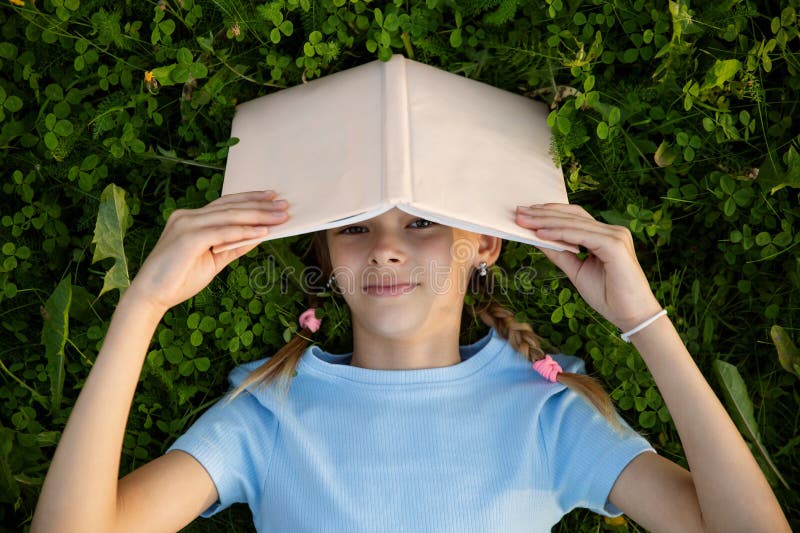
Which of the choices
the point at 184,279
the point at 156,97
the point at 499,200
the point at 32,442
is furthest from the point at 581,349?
the point at 32,442

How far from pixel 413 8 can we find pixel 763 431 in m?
1.58

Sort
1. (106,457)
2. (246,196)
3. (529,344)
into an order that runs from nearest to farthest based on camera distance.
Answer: (106,457) < (246,196) < (529,344)

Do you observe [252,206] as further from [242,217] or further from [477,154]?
[477,154]

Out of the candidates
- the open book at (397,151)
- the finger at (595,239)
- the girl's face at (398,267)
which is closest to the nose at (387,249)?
the girl's face at (398,267)

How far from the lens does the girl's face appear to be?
203cm

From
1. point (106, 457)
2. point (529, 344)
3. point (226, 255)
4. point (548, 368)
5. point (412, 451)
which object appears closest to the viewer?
point (106, 457)

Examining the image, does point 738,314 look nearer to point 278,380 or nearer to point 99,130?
point 278,380

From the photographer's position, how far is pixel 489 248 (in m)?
2.27

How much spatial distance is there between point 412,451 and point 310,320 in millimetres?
541

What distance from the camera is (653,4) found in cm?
224

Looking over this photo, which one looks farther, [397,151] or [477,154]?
[477,154]

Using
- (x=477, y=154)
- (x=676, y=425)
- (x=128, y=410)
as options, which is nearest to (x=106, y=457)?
(x=128, y=410)

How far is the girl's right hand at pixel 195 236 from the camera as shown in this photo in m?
1.81

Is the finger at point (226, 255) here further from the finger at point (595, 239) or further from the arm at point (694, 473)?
the arm at point (694, 473)
